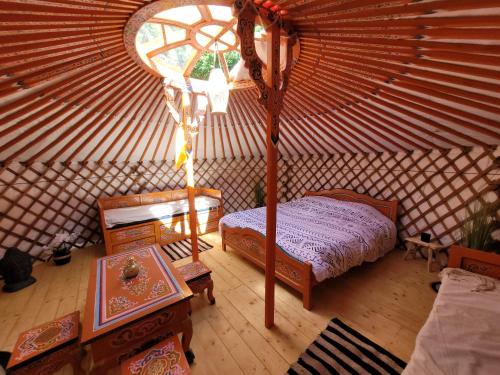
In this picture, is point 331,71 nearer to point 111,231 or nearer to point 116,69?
point 116,69

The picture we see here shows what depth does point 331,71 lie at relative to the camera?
5.73 feet

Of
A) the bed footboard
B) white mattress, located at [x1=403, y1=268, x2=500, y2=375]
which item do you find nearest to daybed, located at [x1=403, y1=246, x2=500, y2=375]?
white mattress, located at [x1=403, y1=268, x2=500, y2=375]

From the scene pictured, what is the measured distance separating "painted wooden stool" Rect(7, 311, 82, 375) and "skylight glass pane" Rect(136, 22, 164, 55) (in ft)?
6.65

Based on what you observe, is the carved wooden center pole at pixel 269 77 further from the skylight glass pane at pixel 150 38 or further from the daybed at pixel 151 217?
the daybed at pixel 151 217

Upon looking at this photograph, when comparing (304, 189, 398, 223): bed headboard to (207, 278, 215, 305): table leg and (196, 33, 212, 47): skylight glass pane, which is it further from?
(196, 33, 212, 47): skylight glass pane

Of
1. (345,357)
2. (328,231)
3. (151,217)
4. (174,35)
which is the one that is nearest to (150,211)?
(151,217)

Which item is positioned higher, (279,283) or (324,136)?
(324,136)

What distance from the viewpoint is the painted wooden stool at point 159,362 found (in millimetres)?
1112

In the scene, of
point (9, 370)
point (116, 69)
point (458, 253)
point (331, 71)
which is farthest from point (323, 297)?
point (116, 69)

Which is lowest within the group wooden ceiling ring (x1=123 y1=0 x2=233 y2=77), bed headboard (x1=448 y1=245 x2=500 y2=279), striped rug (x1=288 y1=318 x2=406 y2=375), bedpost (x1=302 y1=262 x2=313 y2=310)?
striped rug (x1=288 y1=318 x2=406 y2=375)

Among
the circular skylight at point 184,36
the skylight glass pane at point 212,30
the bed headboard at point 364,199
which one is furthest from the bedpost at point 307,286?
the skylight glass pane at point 212,30

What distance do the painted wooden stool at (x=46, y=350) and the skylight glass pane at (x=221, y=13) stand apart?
227 cm

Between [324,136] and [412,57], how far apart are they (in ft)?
6.38

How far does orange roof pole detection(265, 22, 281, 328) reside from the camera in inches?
54.0
